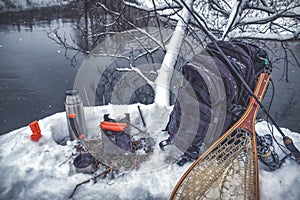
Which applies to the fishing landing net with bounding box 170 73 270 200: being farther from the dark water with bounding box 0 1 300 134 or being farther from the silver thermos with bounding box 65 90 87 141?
the dark water with bounding box 0 1 300 134

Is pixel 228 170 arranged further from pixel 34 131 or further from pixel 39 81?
pixel 39 81

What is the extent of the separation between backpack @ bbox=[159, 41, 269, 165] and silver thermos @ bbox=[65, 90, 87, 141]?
1.16 meters

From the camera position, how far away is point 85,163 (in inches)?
89.8

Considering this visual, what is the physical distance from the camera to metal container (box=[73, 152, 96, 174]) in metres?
2.20

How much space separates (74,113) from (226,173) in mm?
1783

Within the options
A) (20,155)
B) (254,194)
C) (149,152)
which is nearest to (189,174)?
(254,194)

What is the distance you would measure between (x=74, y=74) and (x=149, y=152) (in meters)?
9.88

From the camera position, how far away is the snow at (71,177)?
2.01 m

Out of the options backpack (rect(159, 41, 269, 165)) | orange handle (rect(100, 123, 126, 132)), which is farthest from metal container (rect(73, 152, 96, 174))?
backpack (rect(159, 41, 269, 165))

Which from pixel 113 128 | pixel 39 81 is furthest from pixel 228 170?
pixel 39 81

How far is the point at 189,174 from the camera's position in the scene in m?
1.80

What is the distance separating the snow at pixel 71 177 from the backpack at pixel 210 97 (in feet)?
1.04

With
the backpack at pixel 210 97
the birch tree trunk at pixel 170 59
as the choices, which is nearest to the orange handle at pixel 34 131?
the backpack at pixel 210 97

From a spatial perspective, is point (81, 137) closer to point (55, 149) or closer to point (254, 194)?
point (55, 149)
